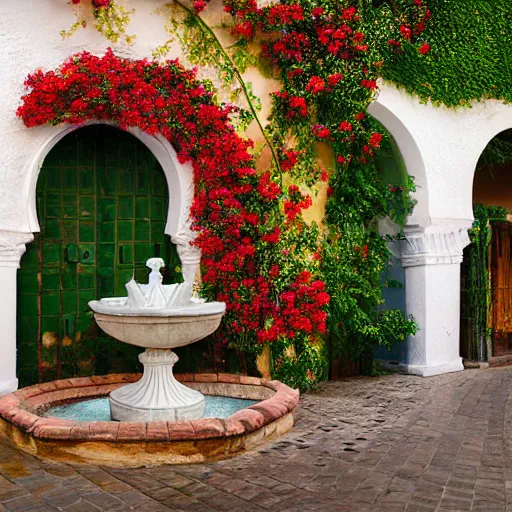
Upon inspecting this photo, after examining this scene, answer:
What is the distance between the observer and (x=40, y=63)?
590cm

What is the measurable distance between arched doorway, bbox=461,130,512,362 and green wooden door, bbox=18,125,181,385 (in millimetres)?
4658

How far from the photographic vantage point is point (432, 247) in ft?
27.3

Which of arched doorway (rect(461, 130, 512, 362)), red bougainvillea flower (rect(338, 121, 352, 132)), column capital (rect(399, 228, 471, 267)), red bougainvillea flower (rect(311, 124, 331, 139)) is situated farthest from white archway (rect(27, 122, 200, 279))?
arched doorway (rect(461, 130, 512, 362))

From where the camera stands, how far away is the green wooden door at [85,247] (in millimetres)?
6223

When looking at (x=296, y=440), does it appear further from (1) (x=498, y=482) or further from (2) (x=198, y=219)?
(2) (x=198, y=219)

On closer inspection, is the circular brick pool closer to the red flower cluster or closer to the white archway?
the red flower cluster

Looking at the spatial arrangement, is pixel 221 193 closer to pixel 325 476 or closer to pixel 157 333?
pixel 157 333

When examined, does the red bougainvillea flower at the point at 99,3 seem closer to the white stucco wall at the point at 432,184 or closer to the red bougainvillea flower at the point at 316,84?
the white stucco wall at the point at 432,184

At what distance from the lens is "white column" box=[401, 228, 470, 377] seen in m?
8.27

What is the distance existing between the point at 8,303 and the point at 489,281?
21.9ft

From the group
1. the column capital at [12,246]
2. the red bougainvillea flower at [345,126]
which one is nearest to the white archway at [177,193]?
the column capital at [12,246]

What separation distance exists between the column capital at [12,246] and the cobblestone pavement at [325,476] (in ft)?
5.99

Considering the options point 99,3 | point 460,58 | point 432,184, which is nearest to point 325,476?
point 99,3

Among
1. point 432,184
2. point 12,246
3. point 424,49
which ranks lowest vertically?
point 12,246
